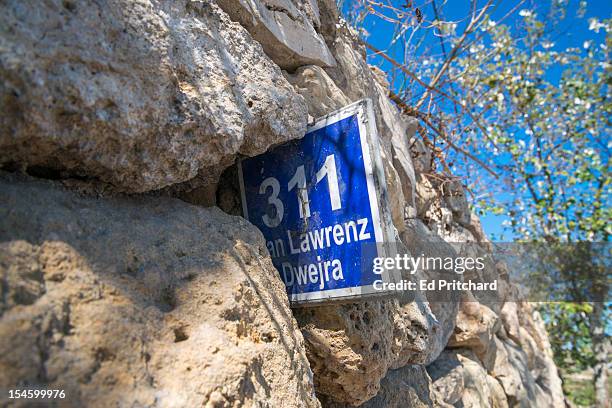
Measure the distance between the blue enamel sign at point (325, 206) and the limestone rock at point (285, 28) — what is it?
589 mm

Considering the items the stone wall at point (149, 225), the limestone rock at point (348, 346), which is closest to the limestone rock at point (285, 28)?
the stone wall at point (149, 225)

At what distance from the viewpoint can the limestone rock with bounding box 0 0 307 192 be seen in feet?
3.42

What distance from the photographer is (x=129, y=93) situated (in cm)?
122

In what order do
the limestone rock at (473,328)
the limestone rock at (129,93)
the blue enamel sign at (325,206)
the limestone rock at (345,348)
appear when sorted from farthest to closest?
the limestone rock at (473,328)
the limestone rock at (345,348)
the blue enamel sign at (325,206)
the limestone rock at (129,93)

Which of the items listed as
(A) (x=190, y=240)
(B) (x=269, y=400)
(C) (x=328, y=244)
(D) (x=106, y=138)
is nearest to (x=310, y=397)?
(B) (x=269, y=400)

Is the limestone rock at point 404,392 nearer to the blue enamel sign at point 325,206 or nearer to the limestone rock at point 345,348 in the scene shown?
the limestone rock at point 345,348

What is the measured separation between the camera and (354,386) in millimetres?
1862

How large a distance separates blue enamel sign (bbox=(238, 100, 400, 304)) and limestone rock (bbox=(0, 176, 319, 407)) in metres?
0.21

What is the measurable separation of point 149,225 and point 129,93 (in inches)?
14.2

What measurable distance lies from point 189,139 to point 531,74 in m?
6.64

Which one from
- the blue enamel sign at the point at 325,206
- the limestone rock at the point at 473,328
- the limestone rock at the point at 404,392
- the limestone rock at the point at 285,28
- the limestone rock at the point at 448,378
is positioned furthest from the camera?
the limestone rock at the point at 473,328

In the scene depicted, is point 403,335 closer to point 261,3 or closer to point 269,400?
point 269,400

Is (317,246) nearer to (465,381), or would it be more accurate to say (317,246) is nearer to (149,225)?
(149,225)

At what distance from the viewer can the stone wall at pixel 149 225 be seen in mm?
984
